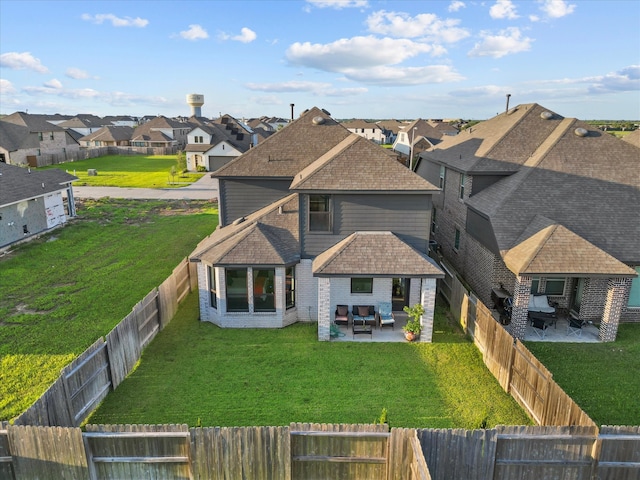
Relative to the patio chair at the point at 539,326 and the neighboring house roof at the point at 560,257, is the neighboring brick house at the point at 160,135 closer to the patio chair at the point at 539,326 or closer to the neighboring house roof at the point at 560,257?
the neighboring house roof at the point at 560,257

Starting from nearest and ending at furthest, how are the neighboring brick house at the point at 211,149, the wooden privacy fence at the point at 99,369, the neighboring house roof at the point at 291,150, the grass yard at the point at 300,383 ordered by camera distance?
1. the wooden privacy fence at the point at 99,369
2. the grass yard at the point at 300,383
3. the neighboring house roof at the point at 291,150
4. the neighboring brick house at the point at 211,149

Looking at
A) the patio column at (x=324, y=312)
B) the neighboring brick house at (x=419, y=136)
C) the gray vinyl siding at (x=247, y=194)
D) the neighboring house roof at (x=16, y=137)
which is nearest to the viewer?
the patio column at (x=324, y=312)

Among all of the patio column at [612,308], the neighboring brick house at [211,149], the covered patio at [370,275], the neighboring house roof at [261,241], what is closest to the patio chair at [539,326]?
the patio column at [612,308]

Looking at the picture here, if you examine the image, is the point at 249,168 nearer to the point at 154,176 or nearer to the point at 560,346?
the point at 560,346

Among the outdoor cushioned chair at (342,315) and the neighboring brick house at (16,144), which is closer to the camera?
the outdoor cushioned chair at (342,315)

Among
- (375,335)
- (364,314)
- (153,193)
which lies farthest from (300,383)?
(153,193)

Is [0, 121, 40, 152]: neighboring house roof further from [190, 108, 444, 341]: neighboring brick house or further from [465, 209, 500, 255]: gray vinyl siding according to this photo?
[465, 209, 500, 255]: gray vinyl siding

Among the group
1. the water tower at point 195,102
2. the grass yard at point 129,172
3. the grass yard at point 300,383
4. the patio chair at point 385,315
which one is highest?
the water tower at point 195,102
